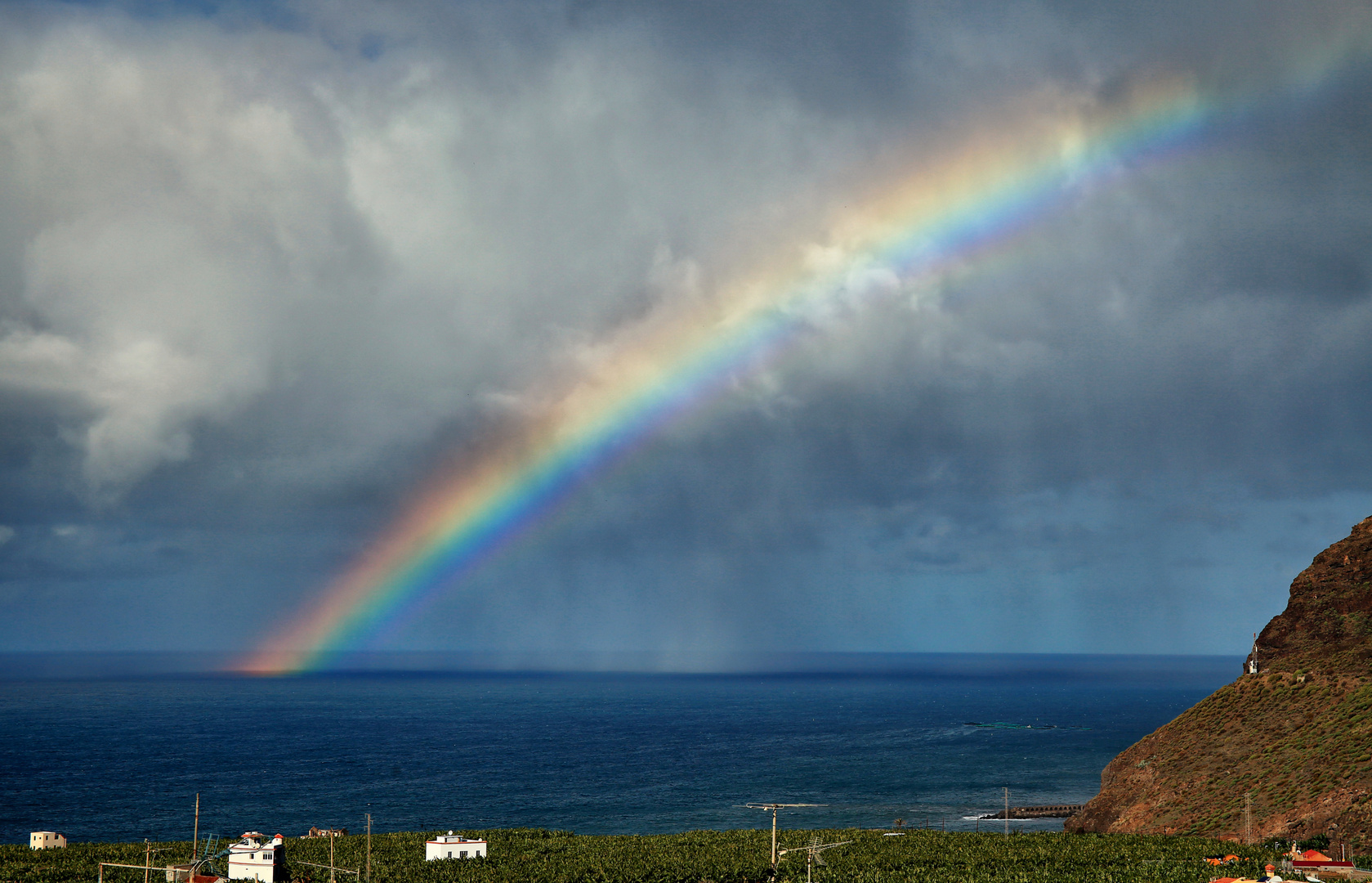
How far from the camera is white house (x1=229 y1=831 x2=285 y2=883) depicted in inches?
2886

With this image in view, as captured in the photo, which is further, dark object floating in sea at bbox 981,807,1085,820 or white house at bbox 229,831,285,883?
dark object floating in sea at bbox 981,807,1085,820

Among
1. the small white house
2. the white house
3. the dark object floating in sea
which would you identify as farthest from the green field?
the dark object floating in sea

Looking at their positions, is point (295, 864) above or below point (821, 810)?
above

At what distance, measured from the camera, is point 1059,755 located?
194500 millimetres

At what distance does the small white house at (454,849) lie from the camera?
86.4m

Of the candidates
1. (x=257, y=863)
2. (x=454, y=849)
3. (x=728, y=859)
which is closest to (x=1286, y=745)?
(x=728, y=859)

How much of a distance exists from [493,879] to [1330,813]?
2581 inches

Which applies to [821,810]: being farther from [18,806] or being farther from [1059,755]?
[18,806]

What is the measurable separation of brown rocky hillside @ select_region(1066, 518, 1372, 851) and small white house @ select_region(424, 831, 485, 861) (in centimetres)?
6162

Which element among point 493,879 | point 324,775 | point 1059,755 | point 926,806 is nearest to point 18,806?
point 324,775

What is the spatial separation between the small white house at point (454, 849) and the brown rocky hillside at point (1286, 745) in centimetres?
6162

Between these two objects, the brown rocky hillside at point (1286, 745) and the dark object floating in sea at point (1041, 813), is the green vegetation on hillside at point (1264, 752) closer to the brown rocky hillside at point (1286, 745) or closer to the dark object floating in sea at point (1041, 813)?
the brown rocky hillside at point (1286, 745)

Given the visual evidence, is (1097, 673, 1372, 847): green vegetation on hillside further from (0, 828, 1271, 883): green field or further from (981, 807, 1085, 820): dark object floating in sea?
(981, 807, 1085, 820): dark object floating in sea

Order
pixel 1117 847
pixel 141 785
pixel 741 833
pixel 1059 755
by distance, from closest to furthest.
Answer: pixel 1117 847, pixel 741 833, pixel 141 785, pixel 1059 755
